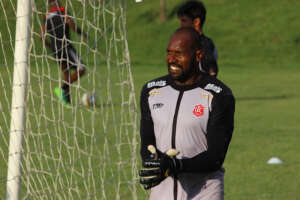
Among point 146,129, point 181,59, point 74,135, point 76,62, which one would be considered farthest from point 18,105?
point 76,62

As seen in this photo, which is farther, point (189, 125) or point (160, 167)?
point (189, 125)

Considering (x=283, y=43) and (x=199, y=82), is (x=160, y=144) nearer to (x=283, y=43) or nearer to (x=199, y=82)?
(x=199, y=82)

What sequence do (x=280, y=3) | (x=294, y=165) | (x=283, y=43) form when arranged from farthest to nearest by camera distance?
(x=280, y=3) < (x=283, y=43) < (x=294, y=165)

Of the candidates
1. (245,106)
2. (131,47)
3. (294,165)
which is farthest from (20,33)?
(131,47)

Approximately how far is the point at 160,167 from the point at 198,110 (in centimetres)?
39

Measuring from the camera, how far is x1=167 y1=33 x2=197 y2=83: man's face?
366 centimetres

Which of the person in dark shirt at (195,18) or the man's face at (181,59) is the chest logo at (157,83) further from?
the person in dark shirt at (195,18)

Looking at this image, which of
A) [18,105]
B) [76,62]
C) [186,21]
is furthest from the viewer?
[76,62]

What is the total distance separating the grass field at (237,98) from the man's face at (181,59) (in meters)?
2.07

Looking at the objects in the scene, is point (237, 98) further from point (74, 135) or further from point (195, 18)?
point (74, 135)

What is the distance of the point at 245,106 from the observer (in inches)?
525

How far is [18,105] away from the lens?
16.6 feet

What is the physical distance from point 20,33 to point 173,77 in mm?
1900

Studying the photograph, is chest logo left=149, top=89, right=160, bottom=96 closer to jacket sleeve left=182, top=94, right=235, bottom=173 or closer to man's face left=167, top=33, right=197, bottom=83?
man's face left=167, top=33, right=197, bottom=83
